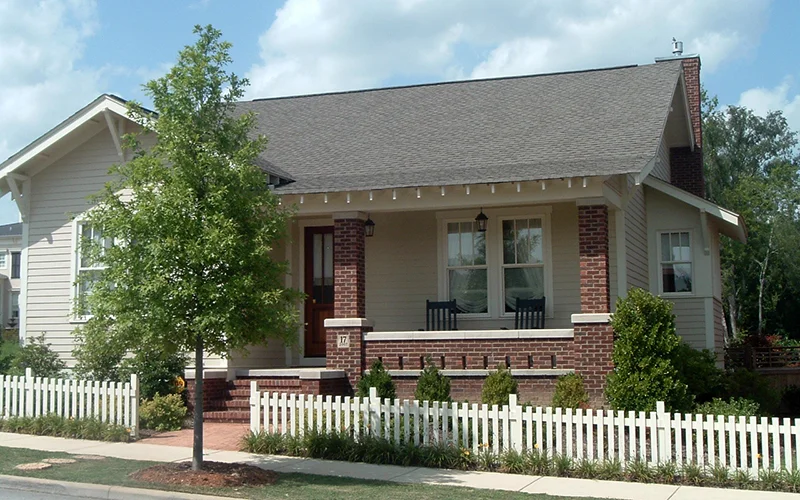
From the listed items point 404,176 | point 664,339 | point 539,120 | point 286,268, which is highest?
point 539,120

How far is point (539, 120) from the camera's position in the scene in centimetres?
1694

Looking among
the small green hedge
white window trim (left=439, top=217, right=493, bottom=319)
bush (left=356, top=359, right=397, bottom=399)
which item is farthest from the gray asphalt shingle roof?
the small green hedge

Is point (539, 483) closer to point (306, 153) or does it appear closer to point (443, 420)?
point (443, 420)

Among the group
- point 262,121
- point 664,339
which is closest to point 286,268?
point 664,339

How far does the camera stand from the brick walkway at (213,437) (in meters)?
12.1

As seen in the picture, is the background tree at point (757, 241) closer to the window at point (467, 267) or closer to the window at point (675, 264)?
the window at point (675, 264)

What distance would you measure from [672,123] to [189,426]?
12.7 metres

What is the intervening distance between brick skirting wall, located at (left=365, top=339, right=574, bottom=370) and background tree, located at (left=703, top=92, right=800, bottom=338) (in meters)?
27.8

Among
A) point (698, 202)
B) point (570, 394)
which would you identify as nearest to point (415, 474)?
point (570, 394)

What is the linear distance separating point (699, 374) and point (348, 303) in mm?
5766

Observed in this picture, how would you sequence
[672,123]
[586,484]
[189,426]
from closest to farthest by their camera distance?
[586,484] < [189,426] < [672,123]

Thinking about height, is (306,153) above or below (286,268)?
above

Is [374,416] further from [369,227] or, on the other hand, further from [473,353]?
[369,227]

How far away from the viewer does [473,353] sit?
46.3 ft
